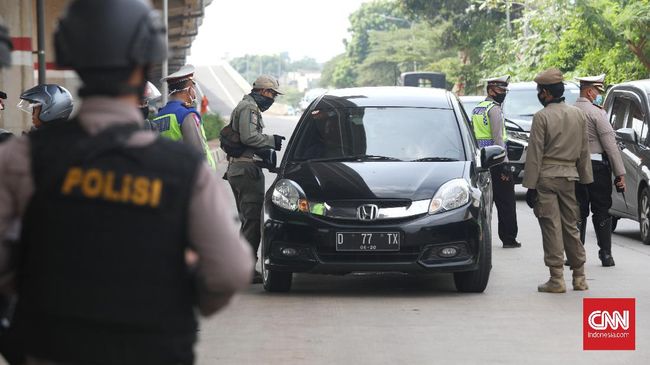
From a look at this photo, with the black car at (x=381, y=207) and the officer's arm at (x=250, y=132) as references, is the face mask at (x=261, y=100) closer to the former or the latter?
the officer's arm at (x=250, y=132)

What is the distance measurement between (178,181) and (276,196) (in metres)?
7.16

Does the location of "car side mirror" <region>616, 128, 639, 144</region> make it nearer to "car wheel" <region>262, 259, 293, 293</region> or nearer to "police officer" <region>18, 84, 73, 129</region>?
"car wheel" <region>262, 259, 293, 293</region>

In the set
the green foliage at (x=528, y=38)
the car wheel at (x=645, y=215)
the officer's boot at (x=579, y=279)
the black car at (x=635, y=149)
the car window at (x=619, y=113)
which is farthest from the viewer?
the green foliage at (x=528, y=38)

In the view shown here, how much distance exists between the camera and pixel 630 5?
29.9 meters

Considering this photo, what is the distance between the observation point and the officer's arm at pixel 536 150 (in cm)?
1039

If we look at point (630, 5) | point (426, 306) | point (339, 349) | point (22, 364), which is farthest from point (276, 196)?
point (630, 5)

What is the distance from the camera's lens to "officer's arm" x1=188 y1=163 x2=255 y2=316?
3225mm

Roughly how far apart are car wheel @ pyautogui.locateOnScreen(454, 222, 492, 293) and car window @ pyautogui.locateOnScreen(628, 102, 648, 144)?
16.2 ft

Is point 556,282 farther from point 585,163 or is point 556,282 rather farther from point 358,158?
point 358,158

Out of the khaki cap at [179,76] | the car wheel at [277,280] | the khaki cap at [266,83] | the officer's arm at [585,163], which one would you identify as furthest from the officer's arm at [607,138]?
the khaki cap at [179,76]

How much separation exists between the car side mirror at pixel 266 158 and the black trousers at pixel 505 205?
12.9ft

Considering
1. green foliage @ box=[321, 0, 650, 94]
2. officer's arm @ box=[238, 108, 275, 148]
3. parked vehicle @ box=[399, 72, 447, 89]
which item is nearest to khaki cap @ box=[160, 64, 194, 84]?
officer's arm @ box=[238, 108, 275, 148]

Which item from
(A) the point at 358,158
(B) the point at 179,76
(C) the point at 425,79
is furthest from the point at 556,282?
(C) the point at 425,79

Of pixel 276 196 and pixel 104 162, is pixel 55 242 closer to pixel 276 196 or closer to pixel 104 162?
pixel 104 162
